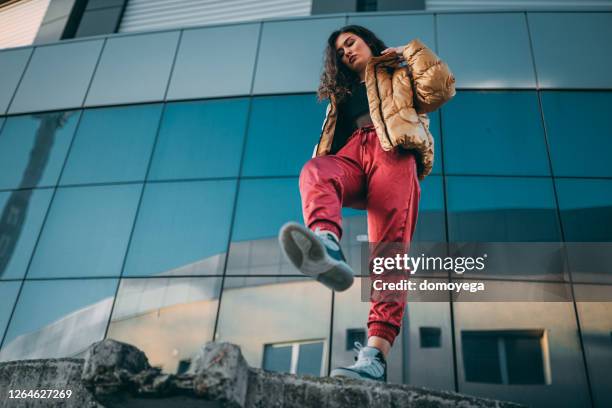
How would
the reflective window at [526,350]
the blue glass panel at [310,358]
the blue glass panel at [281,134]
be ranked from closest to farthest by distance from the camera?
the reflective window at [526,350] → the blue glass panel at [310,358] → the blue glass panel at [281,134]

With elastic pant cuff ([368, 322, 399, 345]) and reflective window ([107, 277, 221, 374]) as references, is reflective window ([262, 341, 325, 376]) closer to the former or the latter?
reflective window ([107, 277, 221, 374])

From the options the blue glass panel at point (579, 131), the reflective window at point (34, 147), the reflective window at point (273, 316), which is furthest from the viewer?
the reflective window at point (34, 147)

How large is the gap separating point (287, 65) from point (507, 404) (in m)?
8.56

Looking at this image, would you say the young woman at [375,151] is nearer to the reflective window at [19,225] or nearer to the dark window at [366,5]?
the reflective window at [19,225]

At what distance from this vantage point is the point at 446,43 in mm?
10234

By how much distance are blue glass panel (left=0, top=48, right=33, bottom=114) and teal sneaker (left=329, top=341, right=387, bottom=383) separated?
1103cm

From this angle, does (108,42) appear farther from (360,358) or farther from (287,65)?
(360,358)

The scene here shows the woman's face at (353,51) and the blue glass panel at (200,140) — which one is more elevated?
the blue glass panel at (200,140)

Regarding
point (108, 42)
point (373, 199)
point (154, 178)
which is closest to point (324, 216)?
point (373, 199)

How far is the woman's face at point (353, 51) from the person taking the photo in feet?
14.5

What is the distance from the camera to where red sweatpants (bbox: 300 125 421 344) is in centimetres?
371

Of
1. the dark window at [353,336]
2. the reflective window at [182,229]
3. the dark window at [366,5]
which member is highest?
the dark window at [366,5]

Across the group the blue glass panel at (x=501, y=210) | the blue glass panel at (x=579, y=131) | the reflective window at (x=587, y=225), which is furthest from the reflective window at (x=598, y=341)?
the blue glass panel at (x=579, y=131)

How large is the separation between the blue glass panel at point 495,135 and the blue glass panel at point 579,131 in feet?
0.68
